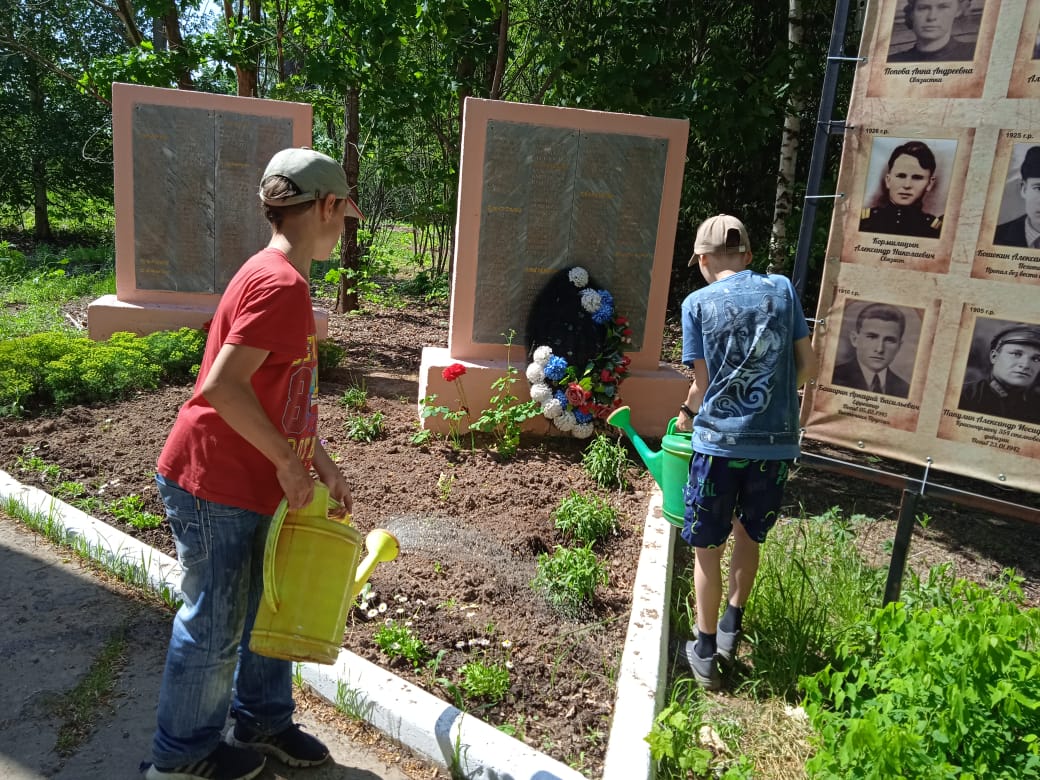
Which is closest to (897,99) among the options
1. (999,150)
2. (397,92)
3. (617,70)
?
(999,150)

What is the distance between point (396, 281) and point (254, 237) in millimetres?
6148

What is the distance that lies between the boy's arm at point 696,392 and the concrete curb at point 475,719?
0.73 m

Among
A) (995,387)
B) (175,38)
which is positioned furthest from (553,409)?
(175,38)

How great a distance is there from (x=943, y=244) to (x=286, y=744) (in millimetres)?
2868

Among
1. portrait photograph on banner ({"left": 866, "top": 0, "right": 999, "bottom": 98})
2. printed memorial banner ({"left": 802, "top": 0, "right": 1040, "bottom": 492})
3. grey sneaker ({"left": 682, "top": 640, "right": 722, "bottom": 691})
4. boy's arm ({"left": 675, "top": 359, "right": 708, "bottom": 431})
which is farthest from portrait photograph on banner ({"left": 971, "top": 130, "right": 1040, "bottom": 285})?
grey sneaker ({"left": 682, "top": 640, "right": 722, "bottom": 691})

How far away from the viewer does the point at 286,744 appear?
2.45 meters

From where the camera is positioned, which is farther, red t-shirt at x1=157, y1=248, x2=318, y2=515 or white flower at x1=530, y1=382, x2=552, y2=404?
white flower at x1=530, y1=382, x2=552, y2=404

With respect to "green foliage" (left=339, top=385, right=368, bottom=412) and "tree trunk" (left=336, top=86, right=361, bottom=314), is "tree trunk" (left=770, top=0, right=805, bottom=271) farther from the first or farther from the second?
"tree trunk" (left=336, top=86, right=361, bottom=314)

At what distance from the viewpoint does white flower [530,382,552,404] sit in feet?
18.0

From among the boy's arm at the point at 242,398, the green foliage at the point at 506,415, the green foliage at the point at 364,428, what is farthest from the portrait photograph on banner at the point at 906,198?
the green foliage at the point at 364,428

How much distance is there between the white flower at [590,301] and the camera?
5.73 m

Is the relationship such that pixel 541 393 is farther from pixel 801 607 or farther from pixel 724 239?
pixel 724 239

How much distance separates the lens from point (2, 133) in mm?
16438

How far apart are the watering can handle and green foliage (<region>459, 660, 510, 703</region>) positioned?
944mm
